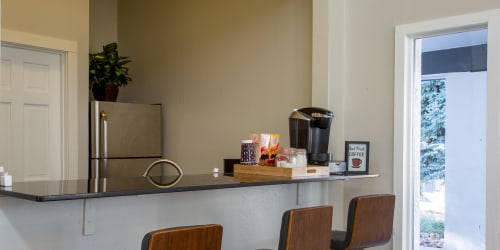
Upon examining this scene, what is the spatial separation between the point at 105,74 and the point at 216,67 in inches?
43.6

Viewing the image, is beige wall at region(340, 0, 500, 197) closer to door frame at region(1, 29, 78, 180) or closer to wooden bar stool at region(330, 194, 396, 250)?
wooden bar stool at region(330, 194, 396, 250)

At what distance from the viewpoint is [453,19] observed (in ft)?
9.79

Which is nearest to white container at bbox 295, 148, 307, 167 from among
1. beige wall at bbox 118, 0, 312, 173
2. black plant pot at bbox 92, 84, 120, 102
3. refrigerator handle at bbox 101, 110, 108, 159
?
beige wall at bbox 118, 0, 312, 173

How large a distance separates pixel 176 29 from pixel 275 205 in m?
2.69

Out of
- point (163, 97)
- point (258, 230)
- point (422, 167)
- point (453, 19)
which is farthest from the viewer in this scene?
point (163, 97)

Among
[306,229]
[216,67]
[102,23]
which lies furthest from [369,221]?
[102,23]

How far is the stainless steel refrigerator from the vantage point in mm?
4609

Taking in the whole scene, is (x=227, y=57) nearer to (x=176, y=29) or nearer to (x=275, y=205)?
(x=176, y=29)

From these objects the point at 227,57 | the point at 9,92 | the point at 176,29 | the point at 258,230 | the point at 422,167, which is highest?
the point at 176,29

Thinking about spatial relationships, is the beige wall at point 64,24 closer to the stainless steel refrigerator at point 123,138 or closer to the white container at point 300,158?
the stainless steel refrigerator at point 123,138

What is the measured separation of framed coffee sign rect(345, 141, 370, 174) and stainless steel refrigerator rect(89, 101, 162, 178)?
7.60 feet

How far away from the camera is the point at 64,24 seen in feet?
14.4

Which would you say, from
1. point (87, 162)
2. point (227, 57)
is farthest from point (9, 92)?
point (227, 57)

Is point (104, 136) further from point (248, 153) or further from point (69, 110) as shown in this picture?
point (248, 153)
